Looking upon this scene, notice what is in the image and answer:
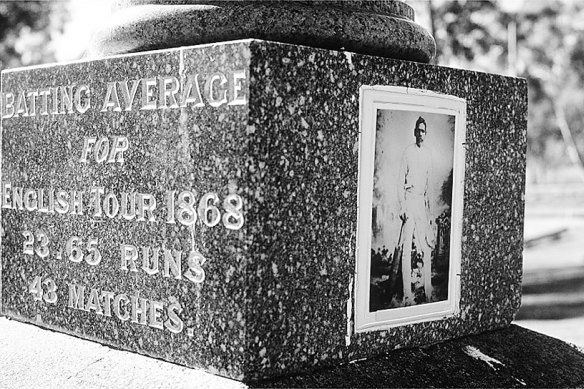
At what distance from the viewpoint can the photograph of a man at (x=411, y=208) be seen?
9.08ft

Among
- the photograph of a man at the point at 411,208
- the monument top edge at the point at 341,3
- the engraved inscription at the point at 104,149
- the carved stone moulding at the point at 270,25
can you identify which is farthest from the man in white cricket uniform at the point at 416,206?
the engraved inscription at the point at 104,149

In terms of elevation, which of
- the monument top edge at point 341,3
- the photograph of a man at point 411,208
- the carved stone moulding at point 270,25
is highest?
the monument top edge at point 341,3

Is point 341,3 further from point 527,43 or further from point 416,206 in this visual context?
point 527,43

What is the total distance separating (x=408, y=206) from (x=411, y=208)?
2cm

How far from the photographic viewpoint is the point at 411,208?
2.88 m

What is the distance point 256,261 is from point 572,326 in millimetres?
6785

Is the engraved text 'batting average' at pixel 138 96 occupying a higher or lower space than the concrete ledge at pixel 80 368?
higher

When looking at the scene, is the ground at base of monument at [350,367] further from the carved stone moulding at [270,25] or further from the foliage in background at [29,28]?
the foliage in background at [29,28]

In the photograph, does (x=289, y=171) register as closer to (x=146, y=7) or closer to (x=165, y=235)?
(x=165, y=235)

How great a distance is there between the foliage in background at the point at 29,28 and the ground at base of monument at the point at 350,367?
11800 millimetres

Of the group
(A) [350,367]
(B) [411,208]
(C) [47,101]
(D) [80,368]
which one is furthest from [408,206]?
(C) [47,101]

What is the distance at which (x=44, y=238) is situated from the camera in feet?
10.5

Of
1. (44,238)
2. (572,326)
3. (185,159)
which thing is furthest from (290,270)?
(572,326)

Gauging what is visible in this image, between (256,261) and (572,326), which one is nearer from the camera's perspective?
(256,261)
